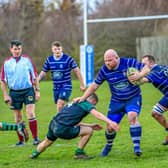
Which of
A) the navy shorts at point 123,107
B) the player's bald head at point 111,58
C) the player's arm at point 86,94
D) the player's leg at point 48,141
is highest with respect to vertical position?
the player's bald head at point 111,58

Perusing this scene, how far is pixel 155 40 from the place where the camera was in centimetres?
3556

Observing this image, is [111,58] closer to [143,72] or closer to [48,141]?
[143,72]

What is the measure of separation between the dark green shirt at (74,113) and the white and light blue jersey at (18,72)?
2204 mm

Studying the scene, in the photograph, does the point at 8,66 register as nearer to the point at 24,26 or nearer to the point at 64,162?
the point at 64,162

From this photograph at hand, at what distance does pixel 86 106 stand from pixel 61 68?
402cm

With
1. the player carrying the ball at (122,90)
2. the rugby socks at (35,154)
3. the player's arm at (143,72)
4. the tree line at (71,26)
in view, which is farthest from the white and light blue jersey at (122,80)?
the tree line at (71,26)

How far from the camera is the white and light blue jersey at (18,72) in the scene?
11.4m

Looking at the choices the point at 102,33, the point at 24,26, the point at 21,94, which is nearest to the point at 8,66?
the point at 21,94

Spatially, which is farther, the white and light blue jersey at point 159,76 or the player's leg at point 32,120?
the player's leg at point 32,120

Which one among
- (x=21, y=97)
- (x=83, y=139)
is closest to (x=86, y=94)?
(x=83, y=139)

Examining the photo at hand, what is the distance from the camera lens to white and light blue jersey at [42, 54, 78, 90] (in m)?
13.2

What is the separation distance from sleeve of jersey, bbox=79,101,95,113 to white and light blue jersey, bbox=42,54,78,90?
154 inches

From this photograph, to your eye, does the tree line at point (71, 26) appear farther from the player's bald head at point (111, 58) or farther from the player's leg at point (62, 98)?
the player's bald head at point (111, 58)

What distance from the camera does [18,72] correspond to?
1144 centimetres
